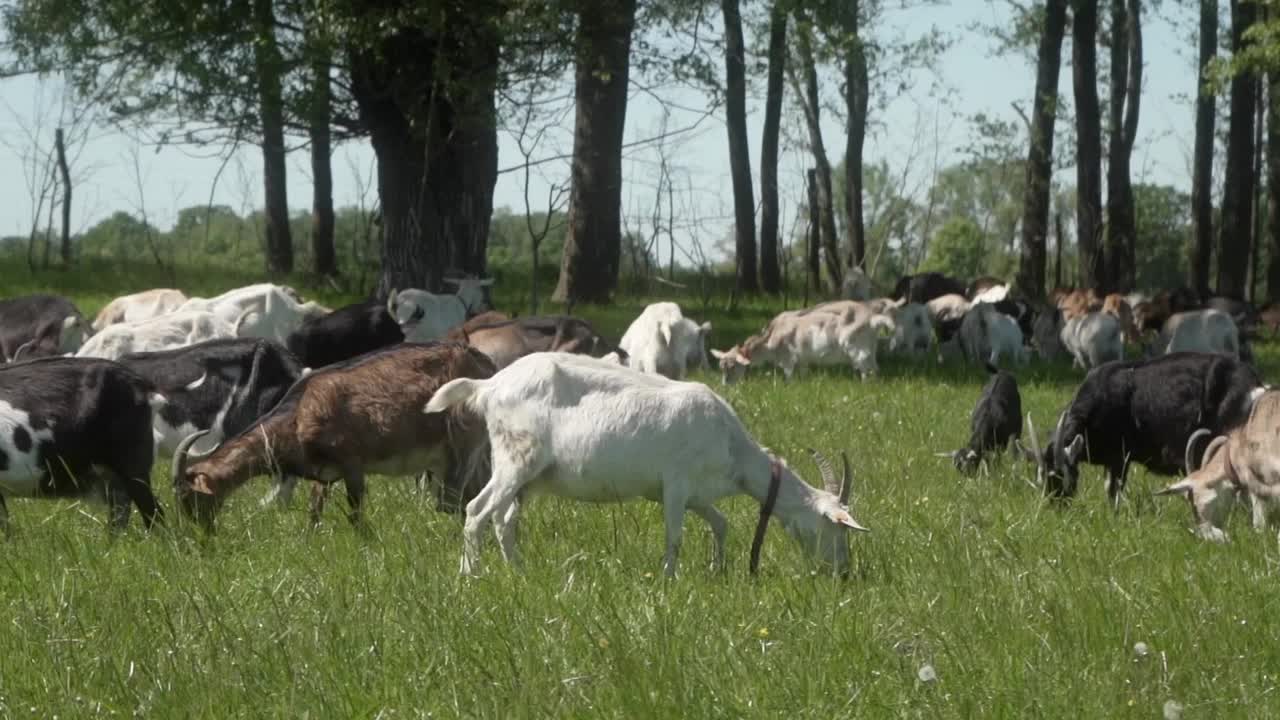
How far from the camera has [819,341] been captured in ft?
67.1

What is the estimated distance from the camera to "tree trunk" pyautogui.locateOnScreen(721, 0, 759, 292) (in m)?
31.1

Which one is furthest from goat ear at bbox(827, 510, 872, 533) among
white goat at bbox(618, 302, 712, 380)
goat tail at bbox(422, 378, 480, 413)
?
white goat at bbox(618, 302, 712, 380)

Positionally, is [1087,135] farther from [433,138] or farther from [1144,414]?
[1144,414]

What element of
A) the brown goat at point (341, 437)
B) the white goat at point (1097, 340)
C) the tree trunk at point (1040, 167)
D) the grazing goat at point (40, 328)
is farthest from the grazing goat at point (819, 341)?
the tree trunk at point (1040, 167)

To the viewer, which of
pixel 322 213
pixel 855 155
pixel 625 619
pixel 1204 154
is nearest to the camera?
pixel 625 619

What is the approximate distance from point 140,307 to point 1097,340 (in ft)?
35.4

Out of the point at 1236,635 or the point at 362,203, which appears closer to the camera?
the point at 1236,635

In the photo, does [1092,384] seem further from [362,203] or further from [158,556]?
[362,203]

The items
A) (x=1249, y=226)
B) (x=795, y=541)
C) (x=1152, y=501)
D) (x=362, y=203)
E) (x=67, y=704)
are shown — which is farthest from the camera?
(x=1249, y=226)

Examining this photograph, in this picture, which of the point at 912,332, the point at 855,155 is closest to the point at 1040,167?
the point at 855,155

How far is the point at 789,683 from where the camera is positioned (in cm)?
586

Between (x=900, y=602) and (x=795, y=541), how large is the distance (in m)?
1.33

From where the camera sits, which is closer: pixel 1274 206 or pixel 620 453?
pixel 620 453

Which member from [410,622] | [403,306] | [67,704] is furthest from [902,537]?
[403,306]
